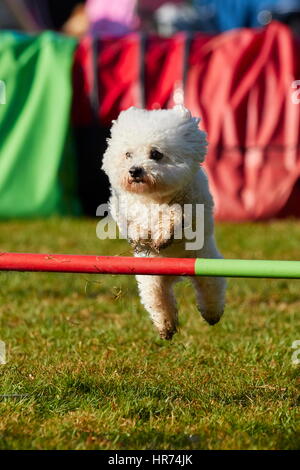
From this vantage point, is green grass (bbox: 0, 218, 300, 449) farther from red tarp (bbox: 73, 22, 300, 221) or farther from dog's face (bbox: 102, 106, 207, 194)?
red tarp (bbox: 73, 22, 300, 221)

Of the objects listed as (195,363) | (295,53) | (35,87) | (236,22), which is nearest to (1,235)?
(35,87)

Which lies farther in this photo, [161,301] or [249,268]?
[161,301]

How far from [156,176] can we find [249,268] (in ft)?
1.92

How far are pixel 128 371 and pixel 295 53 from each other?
4.62m

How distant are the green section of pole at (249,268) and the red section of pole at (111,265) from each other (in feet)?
0.13

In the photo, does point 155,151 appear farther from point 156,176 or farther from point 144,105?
point 144,105

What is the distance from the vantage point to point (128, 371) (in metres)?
3.18

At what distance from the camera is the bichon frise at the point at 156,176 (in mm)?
2898

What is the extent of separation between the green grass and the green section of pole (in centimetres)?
46

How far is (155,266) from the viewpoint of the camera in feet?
8.04

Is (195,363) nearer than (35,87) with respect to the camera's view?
Yes

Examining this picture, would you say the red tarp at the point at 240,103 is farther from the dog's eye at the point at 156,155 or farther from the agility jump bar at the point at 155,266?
the agility jump bar at the point at 155,266

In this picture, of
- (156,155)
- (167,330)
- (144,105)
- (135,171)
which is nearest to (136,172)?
(135,171)
